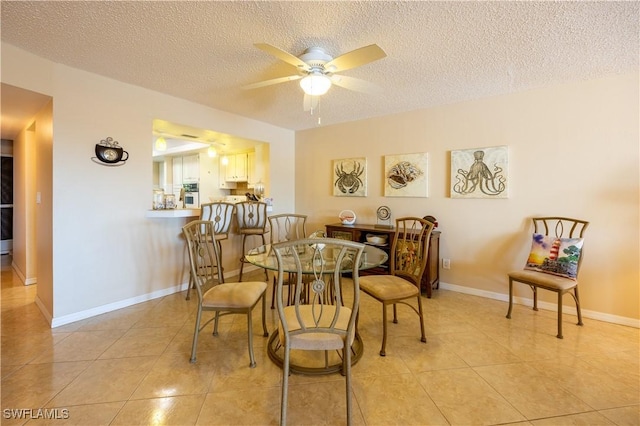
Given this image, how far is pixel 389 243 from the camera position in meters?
3.62

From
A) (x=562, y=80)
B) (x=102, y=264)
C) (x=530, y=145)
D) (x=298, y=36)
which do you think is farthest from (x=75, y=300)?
(x=562, y=80)

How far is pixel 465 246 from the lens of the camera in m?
3.49

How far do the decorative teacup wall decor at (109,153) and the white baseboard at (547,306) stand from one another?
13.1 ft

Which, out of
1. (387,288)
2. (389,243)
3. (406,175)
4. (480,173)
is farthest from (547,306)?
(406,175)

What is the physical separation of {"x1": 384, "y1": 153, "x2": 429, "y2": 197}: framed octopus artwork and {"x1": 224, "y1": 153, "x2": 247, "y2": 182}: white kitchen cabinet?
2.97 m

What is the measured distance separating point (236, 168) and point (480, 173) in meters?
4.41

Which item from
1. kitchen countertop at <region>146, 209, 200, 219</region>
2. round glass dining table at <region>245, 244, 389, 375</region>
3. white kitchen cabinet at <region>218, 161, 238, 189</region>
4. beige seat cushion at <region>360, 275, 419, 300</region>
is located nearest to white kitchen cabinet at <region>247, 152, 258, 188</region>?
white kitchen cabinet at <region>218, 161, 238, 189</region>

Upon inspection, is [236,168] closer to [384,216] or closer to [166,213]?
[166,213]

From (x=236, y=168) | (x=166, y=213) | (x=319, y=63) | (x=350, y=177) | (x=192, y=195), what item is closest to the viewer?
(x=319, y=63)

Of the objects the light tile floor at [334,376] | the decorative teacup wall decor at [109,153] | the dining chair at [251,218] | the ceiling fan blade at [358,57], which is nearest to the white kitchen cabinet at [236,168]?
the dining chair at [251,218]

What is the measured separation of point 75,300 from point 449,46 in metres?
3.94

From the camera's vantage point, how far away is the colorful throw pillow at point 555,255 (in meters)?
2.55

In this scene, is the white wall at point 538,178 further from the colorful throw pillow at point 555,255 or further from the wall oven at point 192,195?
the wall oven at point 192,195

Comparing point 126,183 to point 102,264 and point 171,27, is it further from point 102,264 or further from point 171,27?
point 171,27
